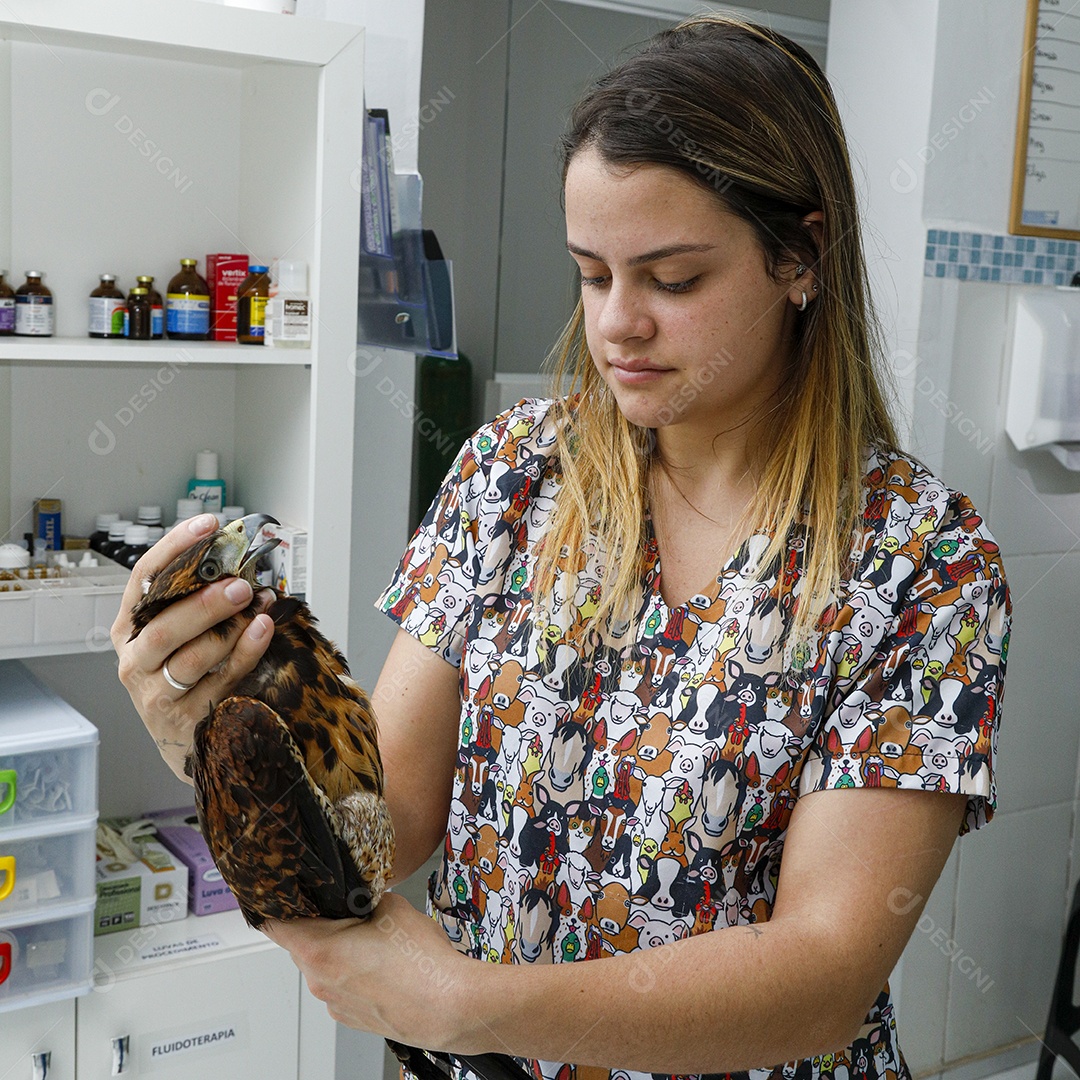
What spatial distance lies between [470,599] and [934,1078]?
1.85 m

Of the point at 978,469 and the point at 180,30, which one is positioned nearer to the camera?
the point at 180,30

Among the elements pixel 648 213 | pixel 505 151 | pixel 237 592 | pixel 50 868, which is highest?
pixel 505 151

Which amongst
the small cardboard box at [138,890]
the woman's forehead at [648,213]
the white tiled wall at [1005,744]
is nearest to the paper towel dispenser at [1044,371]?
the white tiled wall at [1005,744]

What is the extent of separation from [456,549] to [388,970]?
376mm

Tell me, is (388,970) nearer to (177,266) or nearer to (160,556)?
(160,556)

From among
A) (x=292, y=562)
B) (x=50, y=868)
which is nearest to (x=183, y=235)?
(x=292, y=562)

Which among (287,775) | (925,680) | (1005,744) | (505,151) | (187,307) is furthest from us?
(505,151)

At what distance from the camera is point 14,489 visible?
1656 mm

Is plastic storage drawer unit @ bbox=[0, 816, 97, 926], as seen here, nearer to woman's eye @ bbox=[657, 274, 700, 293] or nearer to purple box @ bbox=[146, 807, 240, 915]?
purple box @ bbox=[146, 807, 240, 915]

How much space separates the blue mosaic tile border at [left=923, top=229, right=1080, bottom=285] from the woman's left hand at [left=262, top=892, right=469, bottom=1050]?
155cm

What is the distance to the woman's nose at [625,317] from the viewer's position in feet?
2.81

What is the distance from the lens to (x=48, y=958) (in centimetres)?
146

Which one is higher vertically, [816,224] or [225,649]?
[816,224]

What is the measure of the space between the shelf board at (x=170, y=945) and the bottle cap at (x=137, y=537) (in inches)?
21.2
